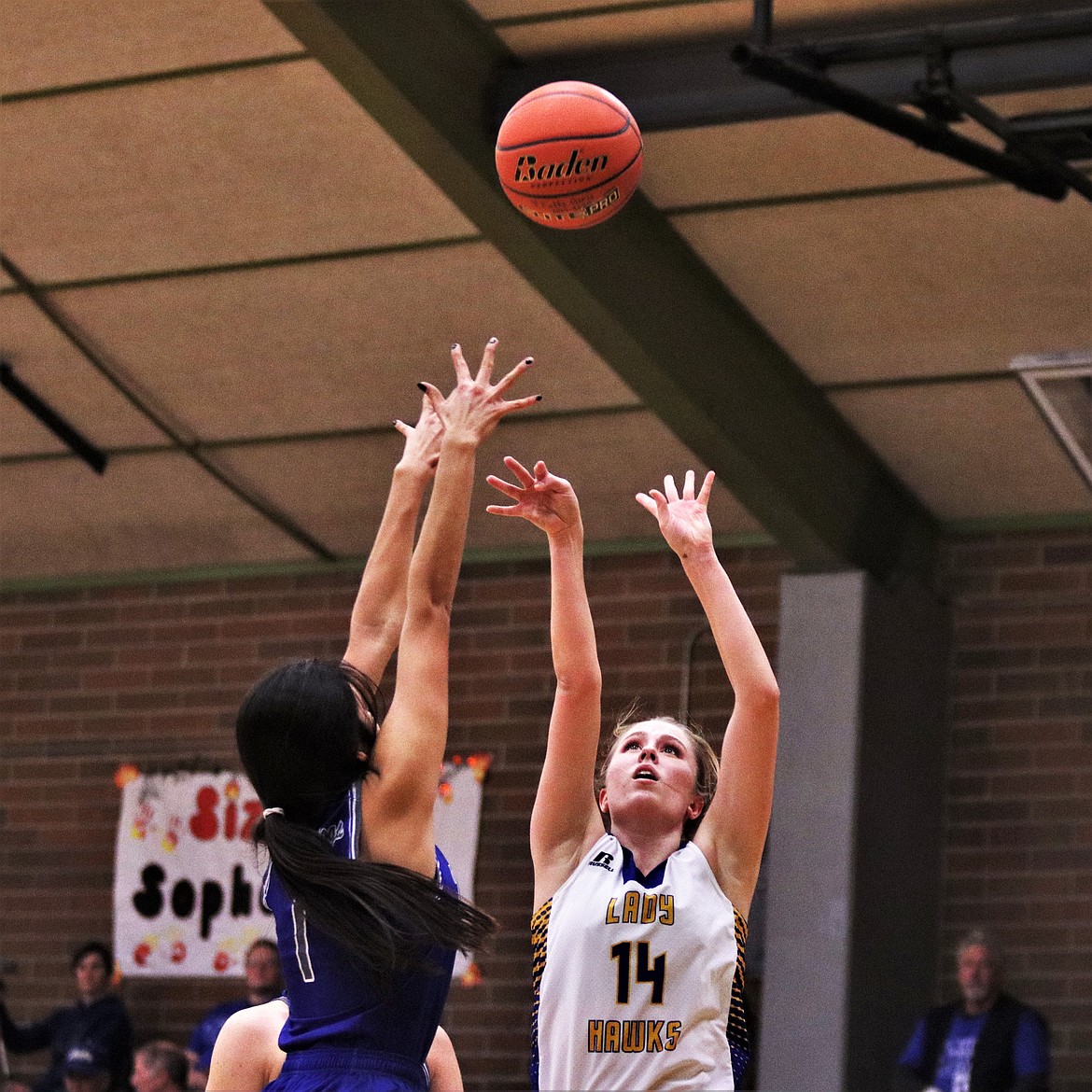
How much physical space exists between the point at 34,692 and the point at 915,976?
5.36 metres

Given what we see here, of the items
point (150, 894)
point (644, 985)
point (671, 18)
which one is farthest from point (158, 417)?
point (644, 985)

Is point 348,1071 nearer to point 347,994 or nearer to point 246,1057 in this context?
point 347,994

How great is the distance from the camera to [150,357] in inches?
379

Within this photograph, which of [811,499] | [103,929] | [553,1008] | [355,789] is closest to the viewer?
[355,789]

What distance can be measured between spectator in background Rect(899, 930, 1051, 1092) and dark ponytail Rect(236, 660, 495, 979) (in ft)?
18.2

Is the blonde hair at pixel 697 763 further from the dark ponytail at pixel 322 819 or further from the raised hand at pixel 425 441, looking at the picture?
the dark ponytail at pixel 322 819

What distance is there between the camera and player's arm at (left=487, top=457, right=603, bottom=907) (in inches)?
147

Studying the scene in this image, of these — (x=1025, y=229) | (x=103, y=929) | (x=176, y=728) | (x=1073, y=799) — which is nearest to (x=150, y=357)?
(x=176, y=728)

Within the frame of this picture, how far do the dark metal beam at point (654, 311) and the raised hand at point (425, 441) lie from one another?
3052 millimetres

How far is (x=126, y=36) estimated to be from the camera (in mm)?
7668

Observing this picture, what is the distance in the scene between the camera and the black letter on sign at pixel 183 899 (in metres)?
10.8

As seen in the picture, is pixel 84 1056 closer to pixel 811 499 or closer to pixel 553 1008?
pixel 811 499

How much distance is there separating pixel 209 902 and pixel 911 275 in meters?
5.06

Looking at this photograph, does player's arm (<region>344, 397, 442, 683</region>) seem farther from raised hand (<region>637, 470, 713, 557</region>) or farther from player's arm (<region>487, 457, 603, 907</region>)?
raised hand (<region>637, 470, 713, 557</region>)
